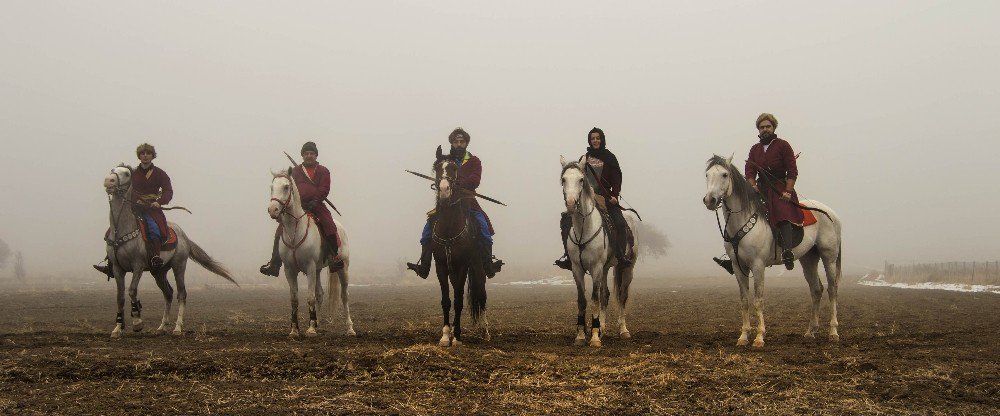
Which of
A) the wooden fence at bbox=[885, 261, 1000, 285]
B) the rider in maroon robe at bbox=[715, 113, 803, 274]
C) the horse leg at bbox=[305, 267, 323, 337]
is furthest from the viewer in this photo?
the wooden fence at bbox=[885, 261, 1000, 285]

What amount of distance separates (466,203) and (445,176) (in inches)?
34.0

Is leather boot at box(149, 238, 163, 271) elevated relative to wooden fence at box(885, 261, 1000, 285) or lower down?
elevated

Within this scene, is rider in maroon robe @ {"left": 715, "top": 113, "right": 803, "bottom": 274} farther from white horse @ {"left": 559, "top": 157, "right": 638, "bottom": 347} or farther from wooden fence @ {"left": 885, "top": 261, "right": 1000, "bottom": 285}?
wooden fence @ {"left": 885, "top": 261, "right": 1000, "bottom": 285}

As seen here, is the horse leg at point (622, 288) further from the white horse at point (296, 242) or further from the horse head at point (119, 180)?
the horse head at point (119, 180)

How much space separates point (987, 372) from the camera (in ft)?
23.5

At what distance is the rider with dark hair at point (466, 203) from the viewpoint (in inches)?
415

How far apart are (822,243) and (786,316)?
5.55 meters

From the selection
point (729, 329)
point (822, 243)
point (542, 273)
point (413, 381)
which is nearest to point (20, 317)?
point (413, 381)

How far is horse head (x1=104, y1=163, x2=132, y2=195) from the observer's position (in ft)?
38.9

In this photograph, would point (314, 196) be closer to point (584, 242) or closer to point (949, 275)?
point (584, 242)

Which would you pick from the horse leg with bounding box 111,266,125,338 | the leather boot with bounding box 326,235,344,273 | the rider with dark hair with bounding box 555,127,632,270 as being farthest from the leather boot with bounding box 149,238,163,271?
→ the rider with dark hair with bounding box 555,127,632,270

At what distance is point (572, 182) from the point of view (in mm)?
9938

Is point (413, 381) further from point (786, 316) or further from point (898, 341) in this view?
point (786, 316)

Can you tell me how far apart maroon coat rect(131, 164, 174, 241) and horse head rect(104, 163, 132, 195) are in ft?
0.60
